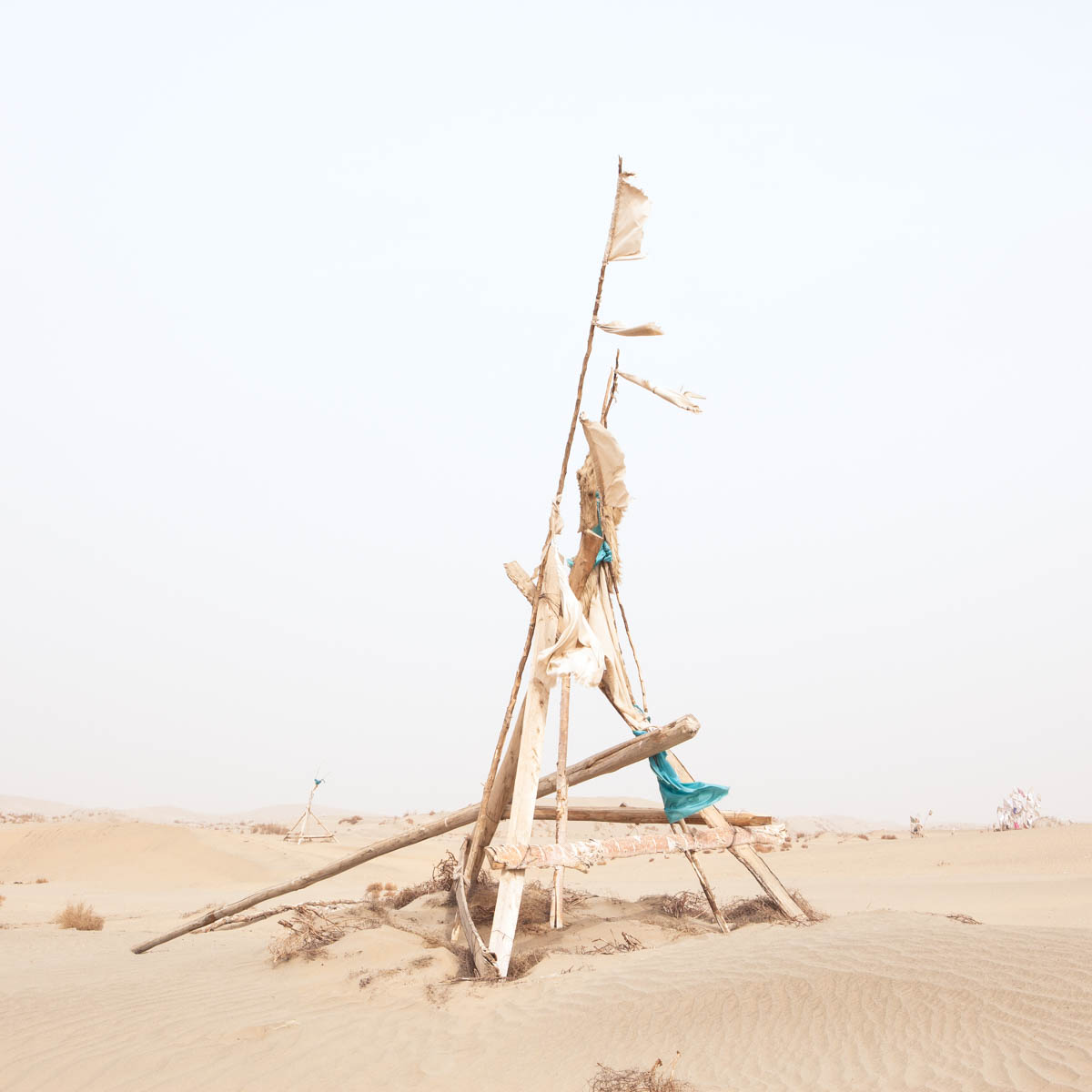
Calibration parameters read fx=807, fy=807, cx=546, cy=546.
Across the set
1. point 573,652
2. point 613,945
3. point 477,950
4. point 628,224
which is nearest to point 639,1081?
point 477,950

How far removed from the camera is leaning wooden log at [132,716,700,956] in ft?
22.6

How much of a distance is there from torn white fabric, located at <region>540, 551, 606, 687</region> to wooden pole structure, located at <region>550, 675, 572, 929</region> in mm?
230

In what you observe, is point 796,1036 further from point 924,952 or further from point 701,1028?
point 924,952

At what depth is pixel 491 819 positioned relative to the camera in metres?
7.63

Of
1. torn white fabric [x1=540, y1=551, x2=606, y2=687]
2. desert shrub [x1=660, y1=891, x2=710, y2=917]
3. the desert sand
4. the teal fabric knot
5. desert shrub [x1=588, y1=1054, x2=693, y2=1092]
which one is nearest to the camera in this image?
desert shrub [x1=588, y1=1054, x2=693, y2=1092]

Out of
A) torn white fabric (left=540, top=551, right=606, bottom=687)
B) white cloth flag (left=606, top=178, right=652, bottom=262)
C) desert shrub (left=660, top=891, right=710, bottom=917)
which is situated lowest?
desert shrub (left=660, top=891, right=710, bottom=917)

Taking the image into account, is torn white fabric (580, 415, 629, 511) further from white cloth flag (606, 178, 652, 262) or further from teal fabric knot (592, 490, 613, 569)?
white cloth flag (606, 178, 652, 262)

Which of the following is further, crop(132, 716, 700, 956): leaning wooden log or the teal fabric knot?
the teal fabric knot

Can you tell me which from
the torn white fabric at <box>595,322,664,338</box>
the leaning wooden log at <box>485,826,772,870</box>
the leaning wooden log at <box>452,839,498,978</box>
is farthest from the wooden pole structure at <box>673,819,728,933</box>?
the torn white fabric at <box>595,322,664,338</box>

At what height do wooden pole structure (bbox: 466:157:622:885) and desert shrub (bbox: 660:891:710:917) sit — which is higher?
wooden pole structure (bbox: 466:157:622:885)

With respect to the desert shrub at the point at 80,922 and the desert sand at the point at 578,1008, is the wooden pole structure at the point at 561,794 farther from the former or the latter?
the desert shrub at the point at 80,922

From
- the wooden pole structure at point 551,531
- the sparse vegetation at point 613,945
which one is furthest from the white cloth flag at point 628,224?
the sparse vegetation at point 613,945

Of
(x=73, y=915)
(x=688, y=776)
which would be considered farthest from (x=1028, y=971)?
(x=73, y=915)

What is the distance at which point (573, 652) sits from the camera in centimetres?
696
